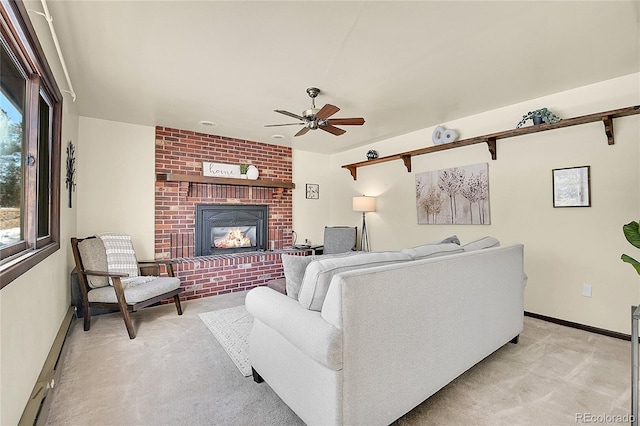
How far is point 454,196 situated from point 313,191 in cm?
266

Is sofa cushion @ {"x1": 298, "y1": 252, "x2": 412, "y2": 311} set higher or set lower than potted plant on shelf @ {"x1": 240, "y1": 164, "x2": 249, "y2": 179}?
lower

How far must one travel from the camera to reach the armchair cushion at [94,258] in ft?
9.80

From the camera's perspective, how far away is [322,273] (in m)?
1.49

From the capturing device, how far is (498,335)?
2150 millimetres

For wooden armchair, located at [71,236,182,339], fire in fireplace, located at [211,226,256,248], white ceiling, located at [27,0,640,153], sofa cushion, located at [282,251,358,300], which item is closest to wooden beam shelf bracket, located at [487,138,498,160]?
white ceiling, located at [27,0,640,153]

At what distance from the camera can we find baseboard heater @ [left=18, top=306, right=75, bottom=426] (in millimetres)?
1500

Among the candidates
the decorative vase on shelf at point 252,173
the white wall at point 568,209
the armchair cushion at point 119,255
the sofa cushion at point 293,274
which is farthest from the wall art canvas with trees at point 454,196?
the armchair cushion at point 119,255

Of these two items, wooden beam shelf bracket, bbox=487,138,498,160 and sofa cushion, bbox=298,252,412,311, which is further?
wooden beam shelf bracket, bbox=487,138,498,160

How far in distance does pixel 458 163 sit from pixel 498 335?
7.79ft

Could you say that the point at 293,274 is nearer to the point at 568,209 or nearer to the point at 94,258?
the point at 94,258

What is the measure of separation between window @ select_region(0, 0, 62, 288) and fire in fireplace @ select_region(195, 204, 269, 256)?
7.09 ft

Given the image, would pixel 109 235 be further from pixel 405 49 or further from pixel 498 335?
pixel 498 335

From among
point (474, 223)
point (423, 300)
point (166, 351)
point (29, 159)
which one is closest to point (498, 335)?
point (423, 300)

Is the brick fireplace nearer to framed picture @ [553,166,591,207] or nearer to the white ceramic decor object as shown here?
the white ceramic decor object
